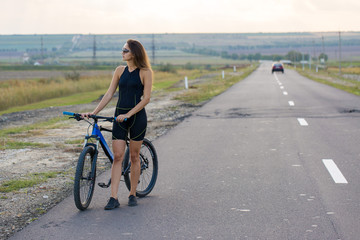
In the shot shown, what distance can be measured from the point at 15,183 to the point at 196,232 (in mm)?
3322

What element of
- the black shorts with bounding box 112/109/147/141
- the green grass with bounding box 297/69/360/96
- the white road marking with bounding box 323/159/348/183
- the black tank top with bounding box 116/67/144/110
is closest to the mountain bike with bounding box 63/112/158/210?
the black shorts with bounding box 112/109/147/141

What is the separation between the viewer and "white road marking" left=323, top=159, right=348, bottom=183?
712 centimetres

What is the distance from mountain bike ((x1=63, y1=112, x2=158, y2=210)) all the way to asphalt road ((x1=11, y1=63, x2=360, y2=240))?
15cm

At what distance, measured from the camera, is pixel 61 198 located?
252 inches

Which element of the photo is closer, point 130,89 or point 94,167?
point 130,89

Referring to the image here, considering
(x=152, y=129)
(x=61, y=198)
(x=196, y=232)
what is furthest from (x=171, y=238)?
(x=152, y=129)

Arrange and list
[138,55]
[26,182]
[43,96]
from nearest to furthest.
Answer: [138,55]
[26,182]
[43,96]

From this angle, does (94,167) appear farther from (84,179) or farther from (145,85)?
(145,85)

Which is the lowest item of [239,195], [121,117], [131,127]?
[239,195]

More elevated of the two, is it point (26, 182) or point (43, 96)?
point (43, 96)

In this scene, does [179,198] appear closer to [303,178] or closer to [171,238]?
[171,238]

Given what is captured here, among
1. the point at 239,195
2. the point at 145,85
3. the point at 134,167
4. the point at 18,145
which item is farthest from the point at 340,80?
the point at 145,85

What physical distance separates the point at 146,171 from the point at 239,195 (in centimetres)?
123

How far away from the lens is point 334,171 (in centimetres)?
765
